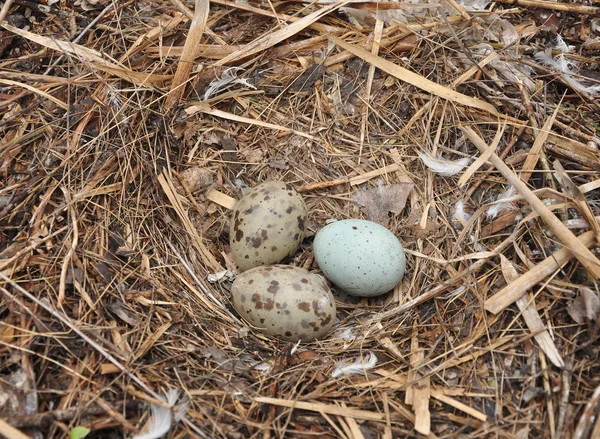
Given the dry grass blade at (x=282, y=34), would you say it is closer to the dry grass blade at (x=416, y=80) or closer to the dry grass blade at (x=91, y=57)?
the dry grass blade at (x=416, y=80)

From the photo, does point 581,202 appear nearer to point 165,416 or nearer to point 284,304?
point 284,304

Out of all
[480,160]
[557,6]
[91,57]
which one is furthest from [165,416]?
[557,6]

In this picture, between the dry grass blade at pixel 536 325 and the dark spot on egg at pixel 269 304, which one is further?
the dark spot on egg at pixel 269 304

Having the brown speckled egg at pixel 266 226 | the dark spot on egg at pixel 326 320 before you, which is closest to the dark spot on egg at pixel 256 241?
the brown speckled egg at pixel 266 226

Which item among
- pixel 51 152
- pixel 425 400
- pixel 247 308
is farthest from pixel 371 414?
pixel 51 152

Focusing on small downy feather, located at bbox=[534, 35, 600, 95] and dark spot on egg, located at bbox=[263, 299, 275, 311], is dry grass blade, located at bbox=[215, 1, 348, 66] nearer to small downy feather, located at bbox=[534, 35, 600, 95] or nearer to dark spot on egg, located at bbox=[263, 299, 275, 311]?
small downy feather, located at bbox=[534, 35, 600, 95]
